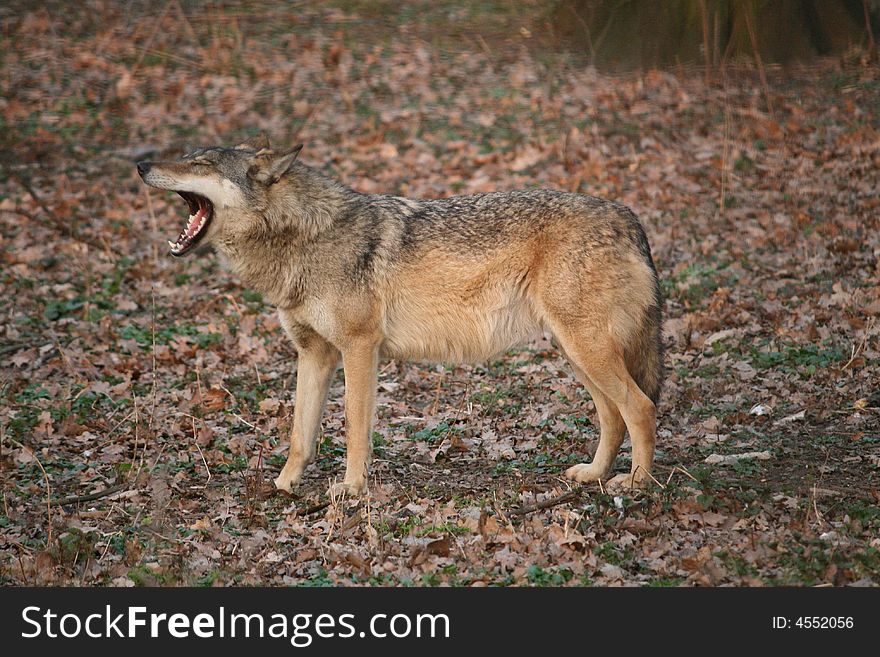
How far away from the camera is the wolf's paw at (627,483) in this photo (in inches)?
257

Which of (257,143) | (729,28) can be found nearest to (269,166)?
(257,143)

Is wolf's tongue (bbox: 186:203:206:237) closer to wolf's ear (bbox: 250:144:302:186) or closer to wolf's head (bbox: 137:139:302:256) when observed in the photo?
wolf's head (bbox: 137:139:302:256)

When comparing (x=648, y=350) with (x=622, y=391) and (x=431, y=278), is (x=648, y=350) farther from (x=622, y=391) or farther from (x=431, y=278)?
(x=431, y=278)

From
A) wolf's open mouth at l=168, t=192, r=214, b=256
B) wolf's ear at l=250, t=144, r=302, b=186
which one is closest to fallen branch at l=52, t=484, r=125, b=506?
wolf's open mouth at l=168, t=192, r=214, b=256

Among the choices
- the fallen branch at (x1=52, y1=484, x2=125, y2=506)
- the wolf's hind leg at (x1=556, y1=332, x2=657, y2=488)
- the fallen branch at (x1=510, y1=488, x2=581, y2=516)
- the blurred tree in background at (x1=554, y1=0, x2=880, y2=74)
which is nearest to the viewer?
the fallen branch at (x1=510, y1=488, x2=581, y2=516)

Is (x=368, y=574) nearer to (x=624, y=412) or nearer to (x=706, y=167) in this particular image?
(x=624, y=412)

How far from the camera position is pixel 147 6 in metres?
20.7

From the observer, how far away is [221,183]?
6.80m

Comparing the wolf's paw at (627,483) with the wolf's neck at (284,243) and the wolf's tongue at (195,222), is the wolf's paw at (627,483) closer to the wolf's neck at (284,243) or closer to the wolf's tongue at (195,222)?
the wolf's neck at (284,243)

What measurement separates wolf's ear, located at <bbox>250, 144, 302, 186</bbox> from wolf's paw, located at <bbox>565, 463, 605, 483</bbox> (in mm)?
3101

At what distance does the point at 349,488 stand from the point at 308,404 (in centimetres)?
80

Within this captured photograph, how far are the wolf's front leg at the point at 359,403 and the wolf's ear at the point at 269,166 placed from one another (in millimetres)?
1406

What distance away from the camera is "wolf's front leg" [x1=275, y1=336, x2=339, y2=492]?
281 inches
